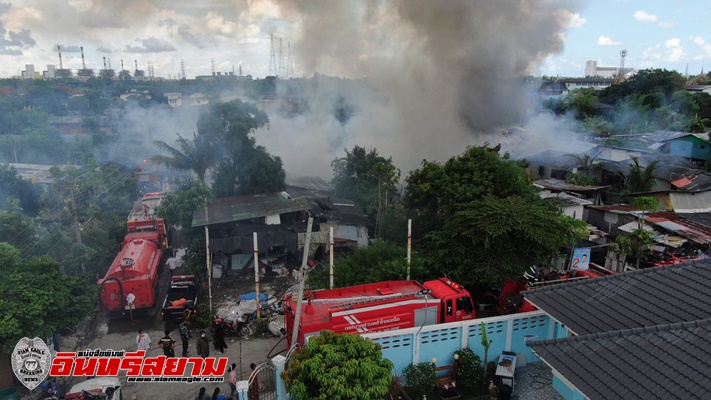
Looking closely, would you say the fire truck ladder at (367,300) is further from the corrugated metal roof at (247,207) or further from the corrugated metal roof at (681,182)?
the corrugated metal roof at (681,182)

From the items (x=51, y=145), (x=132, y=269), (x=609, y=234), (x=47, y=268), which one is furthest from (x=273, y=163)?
(x=51, y=145)

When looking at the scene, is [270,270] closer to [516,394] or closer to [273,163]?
[273,163]

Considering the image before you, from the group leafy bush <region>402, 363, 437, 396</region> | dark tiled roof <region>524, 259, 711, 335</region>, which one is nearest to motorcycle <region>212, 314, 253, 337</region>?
leafy bush <region>402, 363, 437, 396</region>

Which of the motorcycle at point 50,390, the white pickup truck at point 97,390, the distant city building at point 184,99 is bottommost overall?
the motorcycle at point 50,390

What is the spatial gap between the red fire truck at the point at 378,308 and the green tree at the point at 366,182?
7.73 meters

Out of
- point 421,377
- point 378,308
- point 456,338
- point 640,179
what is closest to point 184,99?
point 640,179

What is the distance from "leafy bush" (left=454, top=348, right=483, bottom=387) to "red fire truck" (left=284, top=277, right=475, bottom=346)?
1.20 meters

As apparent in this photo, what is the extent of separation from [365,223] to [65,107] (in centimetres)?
5379

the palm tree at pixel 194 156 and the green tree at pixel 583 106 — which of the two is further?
the green tree at pixel 583 106

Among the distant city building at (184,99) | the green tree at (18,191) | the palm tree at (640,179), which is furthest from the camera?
the distant city building at (184,99)

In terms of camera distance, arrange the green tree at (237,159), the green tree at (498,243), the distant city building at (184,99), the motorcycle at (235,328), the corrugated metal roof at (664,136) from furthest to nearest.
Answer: the distant city building at (184,99), the corrugated metal roof at (664,136), the green tree at (237,159), the motorcycle at (235,328), the green tree at (498,243)

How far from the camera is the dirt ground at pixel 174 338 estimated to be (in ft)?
32.6

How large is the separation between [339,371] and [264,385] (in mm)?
2553

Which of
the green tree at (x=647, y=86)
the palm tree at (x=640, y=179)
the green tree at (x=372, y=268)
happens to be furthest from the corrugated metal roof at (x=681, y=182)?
the green tree at (x=647, y=86)
